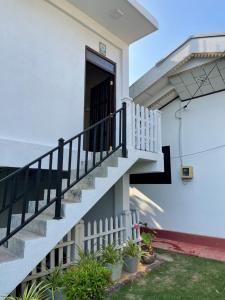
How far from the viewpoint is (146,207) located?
7867 millimetres

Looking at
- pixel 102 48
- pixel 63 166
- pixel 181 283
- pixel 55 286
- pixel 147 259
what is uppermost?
pixel 102 48

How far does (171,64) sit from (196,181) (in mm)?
3143

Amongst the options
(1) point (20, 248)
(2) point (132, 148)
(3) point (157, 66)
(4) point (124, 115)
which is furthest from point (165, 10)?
(1) point (20, 248)

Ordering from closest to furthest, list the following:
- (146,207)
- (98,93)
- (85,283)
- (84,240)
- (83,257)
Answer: (85,283), (83,257), (84,240), (98,93), (146,207)

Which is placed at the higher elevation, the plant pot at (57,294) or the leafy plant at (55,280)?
the leafy plant at (55,280)

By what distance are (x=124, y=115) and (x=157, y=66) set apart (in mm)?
2867

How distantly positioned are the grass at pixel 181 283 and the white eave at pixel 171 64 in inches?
178

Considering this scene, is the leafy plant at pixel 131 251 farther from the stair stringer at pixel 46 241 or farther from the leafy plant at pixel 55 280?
the leafy plant at pixel 55 280

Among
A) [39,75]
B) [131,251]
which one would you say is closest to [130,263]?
[131,251]

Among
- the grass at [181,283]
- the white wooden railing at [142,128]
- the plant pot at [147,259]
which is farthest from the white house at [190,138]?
the plant pot at [147,259]

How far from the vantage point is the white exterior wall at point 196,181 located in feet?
20.8

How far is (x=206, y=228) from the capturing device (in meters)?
6.40

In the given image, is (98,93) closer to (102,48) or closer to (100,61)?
(100,61)

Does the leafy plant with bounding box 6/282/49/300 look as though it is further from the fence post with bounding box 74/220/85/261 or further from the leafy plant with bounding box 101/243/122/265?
the leafy plant with bounding box 101/243/122/265
